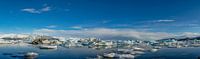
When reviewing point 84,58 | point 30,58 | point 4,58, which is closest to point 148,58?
point 84,58

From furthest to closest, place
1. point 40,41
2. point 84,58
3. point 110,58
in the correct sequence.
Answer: point 40,41 < point 84,58 < point 110,58

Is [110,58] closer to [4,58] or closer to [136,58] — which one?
[136,58]

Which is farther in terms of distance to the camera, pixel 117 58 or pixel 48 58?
pixel 48 58

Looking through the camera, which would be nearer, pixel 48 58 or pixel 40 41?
pixel 48 58

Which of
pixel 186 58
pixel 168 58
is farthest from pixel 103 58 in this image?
pixel 186 58

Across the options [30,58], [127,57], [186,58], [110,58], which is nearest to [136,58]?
[127,57]

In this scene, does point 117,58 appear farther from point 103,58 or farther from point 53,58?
point 53,58

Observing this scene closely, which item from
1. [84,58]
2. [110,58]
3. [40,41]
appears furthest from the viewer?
[40,41]

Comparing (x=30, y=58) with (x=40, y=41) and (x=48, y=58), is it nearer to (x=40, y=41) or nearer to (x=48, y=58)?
(x=48, y=58)
